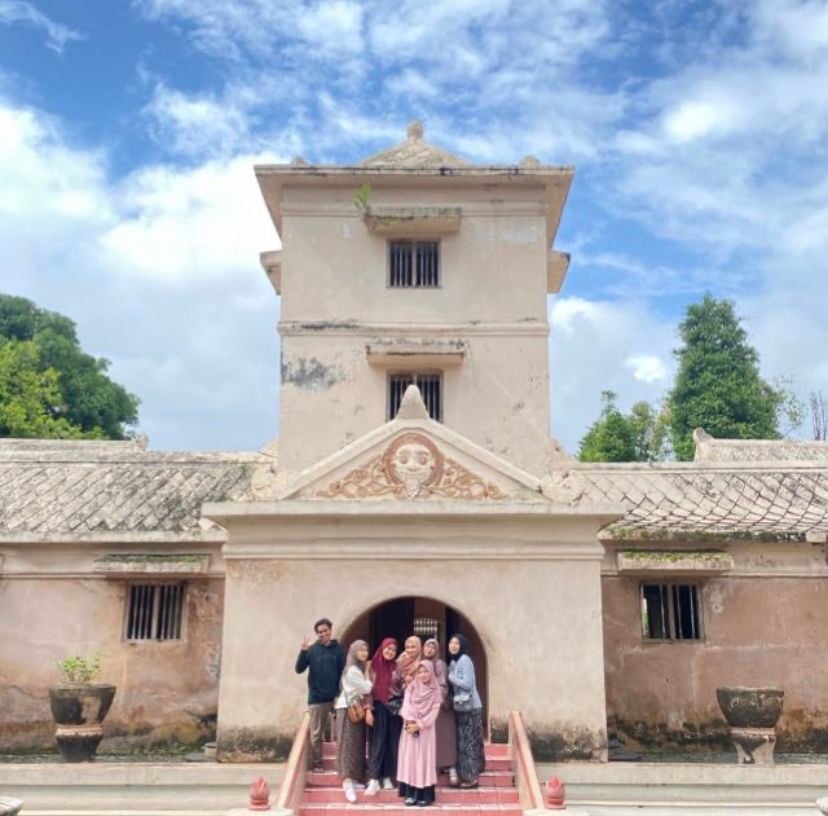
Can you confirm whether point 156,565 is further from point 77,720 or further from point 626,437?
point 626,437

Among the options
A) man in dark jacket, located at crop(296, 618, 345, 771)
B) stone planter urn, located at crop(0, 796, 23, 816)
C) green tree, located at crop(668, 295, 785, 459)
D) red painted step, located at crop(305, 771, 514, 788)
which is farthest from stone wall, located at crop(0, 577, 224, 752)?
green tree, located at crop(668, 295, 785, 459)

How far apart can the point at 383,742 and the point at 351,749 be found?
1.16ft

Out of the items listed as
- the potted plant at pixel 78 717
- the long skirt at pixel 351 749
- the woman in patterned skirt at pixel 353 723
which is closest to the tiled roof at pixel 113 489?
the potted plant at pixel 78 717

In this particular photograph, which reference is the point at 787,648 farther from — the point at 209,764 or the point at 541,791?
the point at 209,764

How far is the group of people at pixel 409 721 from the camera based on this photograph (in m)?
9.80

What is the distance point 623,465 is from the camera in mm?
17344

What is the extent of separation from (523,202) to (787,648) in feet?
27.8

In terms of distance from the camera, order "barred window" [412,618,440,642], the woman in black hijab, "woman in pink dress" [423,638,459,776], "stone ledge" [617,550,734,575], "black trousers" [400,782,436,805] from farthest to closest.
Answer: "stone ledge" [617,550,734,575] < "barred window" [412,618,440,642] < "woman in pink dress" [423,638,459,776] < the woman in black hijab < "black trousers" [400,782,436,805]

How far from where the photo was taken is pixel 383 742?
10109 mm

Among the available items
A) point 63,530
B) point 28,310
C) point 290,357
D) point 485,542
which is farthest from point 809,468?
point 28,310

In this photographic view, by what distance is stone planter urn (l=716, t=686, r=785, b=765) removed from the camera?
11875mm

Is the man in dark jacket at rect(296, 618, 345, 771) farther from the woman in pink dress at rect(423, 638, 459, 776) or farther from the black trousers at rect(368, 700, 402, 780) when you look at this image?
the woman in pink dress at rect(423, 638, 459, 776)

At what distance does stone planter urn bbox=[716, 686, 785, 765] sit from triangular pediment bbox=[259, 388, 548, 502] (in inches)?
143

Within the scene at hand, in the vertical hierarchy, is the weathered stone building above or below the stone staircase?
above
